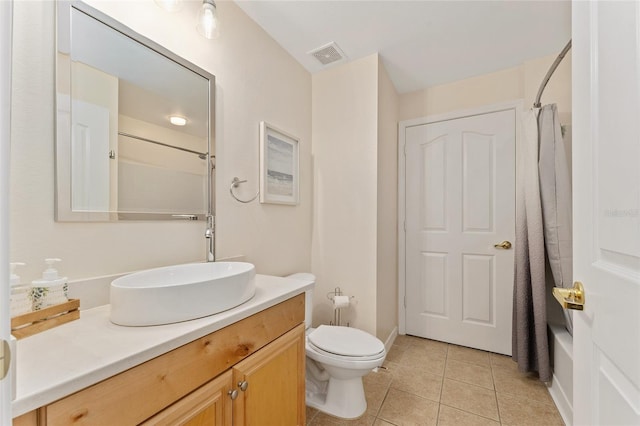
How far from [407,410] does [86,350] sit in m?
1.65

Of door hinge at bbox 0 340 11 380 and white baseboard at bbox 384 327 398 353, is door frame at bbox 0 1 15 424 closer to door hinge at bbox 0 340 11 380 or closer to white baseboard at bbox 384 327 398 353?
door hinge at bbox 0 340 11 380

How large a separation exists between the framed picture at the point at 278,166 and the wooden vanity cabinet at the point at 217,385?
2.72 feet

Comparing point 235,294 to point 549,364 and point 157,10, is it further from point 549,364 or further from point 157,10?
point 549,364

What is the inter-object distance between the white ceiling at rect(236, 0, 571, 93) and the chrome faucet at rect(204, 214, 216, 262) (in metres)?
1.31

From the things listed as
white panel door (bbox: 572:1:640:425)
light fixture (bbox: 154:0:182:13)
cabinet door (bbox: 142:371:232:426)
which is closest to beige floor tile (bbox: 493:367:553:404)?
white panel door (bbox: 572:1:640:425)

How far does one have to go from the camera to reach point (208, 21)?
130cm

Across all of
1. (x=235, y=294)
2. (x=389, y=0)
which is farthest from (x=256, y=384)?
(x=389, y=0)

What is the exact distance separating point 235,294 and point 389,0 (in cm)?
182

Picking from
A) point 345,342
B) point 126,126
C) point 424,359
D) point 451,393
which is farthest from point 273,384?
point 424,359

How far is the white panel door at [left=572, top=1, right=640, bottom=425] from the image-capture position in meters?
0.45

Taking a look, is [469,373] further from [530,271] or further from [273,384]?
[273,384]

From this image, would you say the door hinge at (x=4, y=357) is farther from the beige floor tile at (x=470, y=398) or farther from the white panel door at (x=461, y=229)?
the white panel door at (x=461, y=229)

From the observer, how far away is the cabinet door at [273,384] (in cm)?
94

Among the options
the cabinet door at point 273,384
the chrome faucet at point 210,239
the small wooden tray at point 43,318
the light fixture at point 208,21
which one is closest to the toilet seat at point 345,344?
the cabinet door at point 273,384
